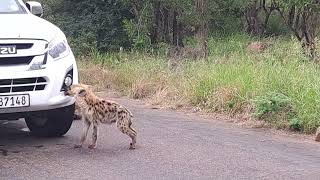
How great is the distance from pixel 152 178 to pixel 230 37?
36.7 ft

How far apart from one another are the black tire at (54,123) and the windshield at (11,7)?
122 cm

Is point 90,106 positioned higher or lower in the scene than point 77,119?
higher

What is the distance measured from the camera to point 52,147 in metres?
6.73

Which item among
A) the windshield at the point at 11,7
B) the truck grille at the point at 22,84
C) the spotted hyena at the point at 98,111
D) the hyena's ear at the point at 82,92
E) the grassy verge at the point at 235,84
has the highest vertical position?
the windshield at the point at 11,7

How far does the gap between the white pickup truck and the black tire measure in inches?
1.2

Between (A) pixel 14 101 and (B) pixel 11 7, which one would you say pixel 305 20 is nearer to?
(B) pixel 11 7

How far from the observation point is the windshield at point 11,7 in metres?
7.11

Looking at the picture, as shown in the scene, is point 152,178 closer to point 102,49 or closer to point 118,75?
point 118,75

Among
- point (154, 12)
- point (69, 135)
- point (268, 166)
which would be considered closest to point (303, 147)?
point (268, 166)

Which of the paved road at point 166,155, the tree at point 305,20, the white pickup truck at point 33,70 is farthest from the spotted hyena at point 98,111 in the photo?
the tree at point 305,20

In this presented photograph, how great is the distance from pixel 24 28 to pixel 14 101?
32.3 inches

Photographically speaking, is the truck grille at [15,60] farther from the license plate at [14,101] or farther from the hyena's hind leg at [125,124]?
the hyena's hind leg at [125,124]

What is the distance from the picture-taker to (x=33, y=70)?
243 inches

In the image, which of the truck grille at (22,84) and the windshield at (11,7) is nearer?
the truck grille at (22,84)
